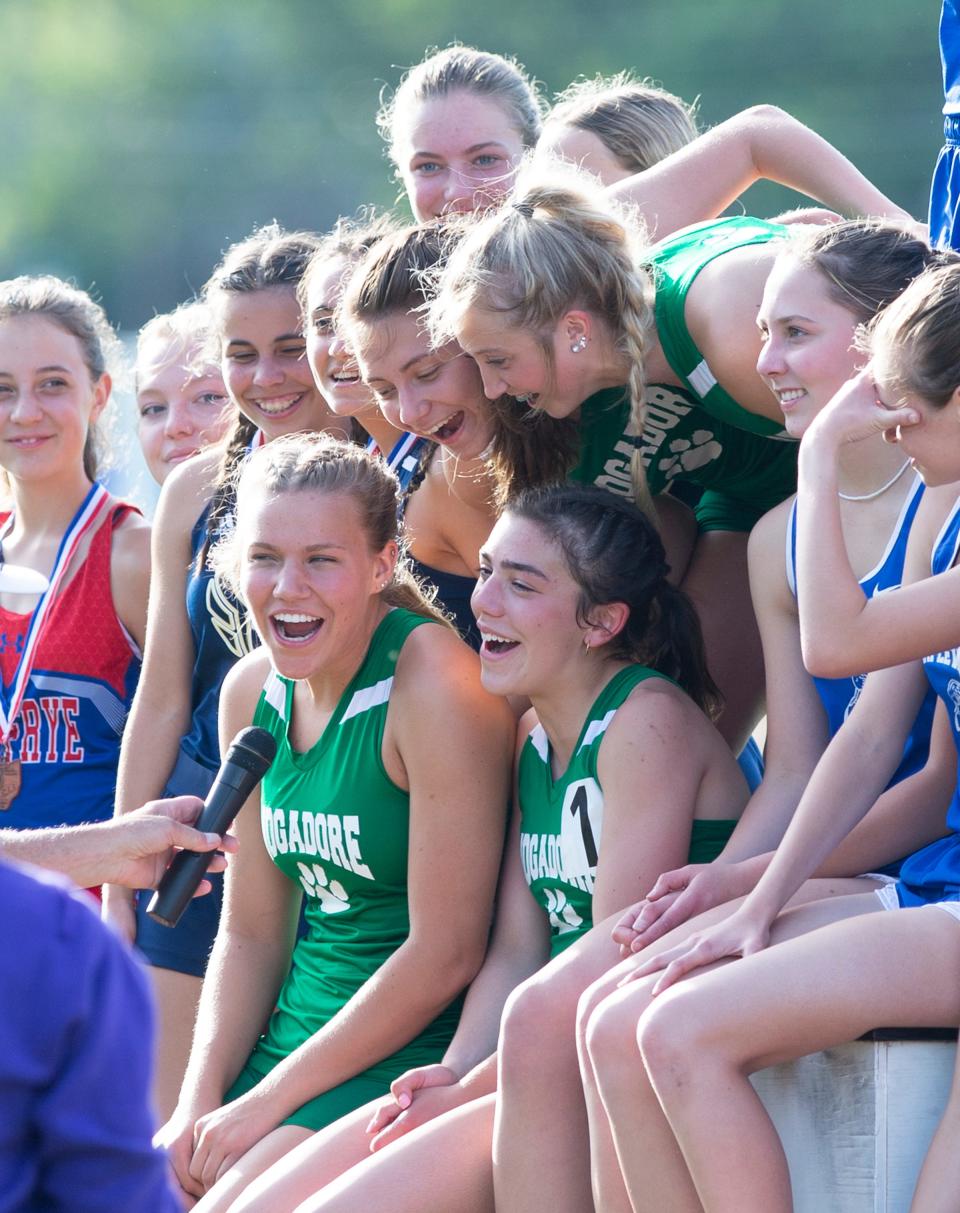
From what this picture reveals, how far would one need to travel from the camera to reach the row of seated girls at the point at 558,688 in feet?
7.61

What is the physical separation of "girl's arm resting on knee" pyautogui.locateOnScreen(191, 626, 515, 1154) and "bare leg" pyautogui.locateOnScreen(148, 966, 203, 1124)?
743 millimetres

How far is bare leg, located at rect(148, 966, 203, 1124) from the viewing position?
3.54 m

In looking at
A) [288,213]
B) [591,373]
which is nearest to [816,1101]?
[591,373]

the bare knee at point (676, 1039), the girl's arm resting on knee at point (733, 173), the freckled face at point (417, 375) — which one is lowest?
the bare knee at point (676, 1039)

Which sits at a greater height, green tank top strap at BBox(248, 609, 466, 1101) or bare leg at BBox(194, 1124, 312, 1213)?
green tank top strap at BBox(248, 609, 466, 1101)

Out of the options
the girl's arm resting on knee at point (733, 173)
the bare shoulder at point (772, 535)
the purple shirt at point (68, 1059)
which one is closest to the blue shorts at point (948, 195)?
the girl's arm resting on knee at point (733, 173)

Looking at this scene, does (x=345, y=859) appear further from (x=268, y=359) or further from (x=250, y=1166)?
(x=268, y=359)

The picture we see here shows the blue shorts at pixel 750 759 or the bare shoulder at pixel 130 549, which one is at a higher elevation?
the bare shoulder at pixel 130 549

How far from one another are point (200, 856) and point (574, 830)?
614 millimetres

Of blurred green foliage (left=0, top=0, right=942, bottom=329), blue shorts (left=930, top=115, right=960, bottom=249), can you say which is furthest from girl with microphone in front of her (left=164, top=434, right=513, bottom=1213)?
blurred green foliage (left=0, top=0, right=942, bottom=329)

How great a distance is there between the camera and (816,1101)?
7.36ft

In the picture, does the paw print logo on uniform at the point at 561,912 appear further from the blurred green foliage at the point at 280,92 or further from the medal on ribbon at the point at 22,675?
the blurred green foliage at the point at 280,92

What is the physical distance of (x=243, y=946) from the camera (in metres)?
3.10

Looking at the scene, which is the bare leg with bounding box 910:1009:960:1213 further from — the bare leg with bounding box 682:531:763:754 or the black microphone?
the bare leg with bounding box 682:531:763:754
